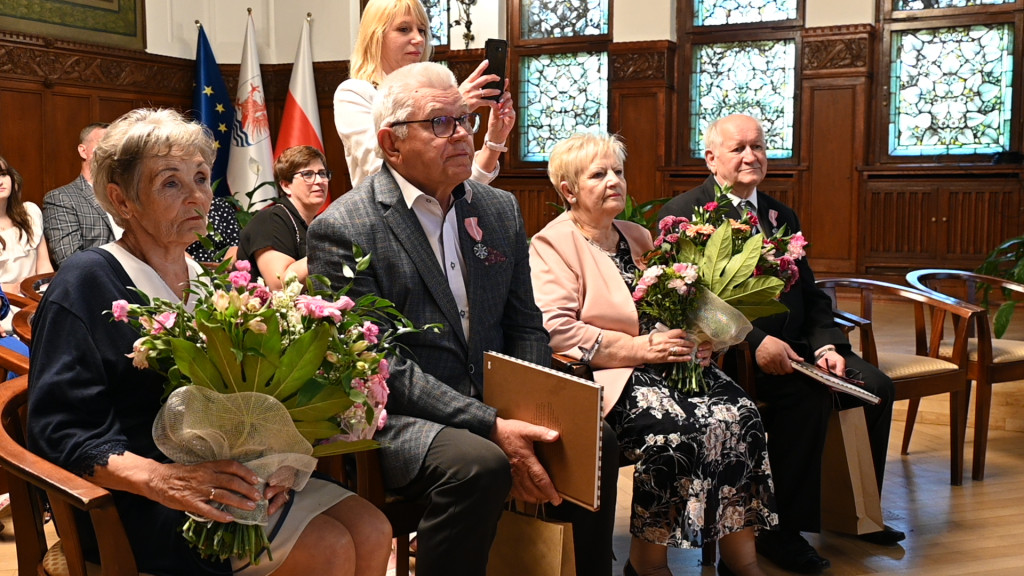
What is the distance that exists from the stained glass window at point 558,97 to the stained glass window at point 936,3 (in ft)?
8.38

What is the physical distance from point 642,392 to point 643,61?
6633 mm

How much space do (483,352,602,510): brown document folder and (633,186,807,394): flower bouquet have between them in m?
0.80

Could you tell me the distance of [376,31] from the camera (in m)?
3.19

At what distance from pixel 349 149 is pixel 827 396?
1695mm

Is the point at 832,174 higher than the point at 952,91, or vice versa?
the point at 952,91

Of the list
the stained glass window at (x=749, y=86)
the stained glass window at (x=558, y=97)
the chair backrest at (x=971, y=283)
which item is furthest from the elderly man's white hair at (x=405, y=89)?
the stained glass window at (x=558, y=97)

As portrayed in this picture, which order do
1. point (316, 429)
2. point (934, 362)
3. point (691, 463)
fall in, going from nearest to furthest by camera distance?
point (316, 429) → point (691, 463) → point (934, 362)

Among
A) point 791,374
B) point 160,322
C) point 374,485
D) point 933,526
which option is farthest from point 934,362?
point 160,322

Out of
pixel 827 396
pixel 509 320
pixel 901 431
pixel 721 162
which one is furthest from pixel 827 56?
pixel 509 320

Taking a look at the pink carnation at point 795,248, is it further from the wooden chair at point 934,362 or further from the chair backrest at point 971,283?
the chair backrest at point 971,283

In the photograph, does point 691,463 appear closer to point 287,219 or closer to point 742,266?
point 742,266

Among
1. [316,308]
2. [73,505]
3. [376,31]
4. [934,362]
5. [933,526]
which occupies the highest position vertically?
[376,31]

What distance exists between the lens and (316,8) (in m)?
10.0

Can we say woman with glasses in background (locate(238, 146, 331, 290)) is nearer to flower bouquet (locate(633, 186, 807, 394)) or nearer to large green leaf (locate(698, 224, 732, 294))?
flower bouquet (locate(633, 186, 807, 394))
